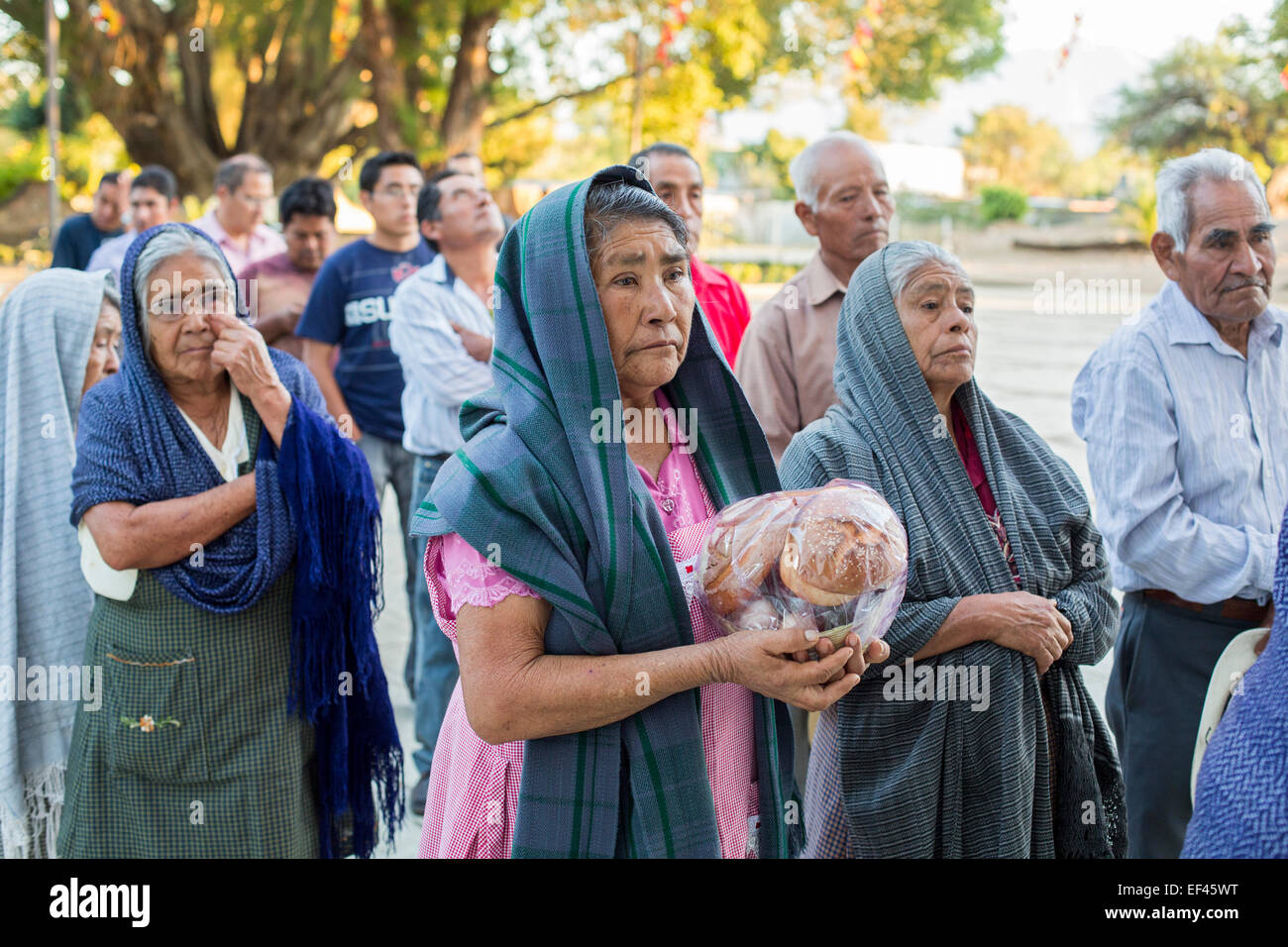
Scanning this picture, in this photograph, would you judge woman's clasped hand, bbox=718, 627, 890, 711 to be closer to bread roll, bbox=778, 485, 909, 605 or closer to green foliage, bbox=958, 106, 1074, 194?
bread roll, bbox=778, 485, 909, 605

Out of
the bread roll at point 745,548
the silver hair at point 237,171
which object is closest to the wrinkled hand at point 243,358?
the bread roll at point 745,548

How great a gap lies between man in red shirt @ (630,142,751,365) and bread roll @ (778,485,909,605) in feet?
7.18

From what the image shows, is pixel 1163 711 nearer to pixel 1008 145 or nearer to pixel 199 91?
pixel 199 91

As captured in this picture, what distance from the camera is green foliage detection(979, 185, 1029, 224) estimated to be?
29.6 m

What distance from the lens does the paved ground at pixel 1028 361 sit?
17.2 feet

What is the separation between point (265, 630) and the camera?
8.80 ft

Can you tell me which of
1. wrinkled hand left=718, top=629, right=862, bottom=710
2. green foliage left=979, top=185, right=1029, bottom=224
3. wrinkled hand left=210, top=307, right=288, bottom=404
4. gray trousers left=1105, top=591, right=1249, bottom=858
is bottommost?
gray trousers left=1105, top=591, right=1249, bottom=858

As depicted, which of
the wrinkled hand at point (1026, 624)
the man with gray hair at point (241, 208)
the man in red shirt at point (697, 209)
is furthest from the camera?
the man with gray hair at point (241, 208)

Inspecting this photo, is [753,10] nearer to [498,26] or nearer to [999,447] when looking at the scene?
[498,26]

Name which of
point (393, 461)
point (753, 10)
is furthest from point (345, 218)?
point (393, 461)

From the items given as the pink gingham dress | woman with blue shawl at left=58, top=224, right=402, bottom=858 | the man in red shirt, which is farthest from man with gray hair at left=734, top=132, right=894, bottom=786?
the pink gingham dress

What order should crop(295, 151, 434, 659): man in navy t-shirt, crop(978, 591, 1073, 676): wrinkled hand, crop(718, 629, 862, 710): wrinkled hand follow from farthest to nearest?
1. crop(295, 151, 434, 659): man in navy t-shirt
2. crop(978, 591, 1073, 676): wrinkled hand
3. crop(718, 629, 862, 710): wrinkled hand

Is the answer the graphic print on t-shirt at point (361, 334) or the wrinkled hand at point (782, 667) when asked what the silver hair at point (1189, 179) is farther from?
the graphic print on t-shirt at point (361, 334)
